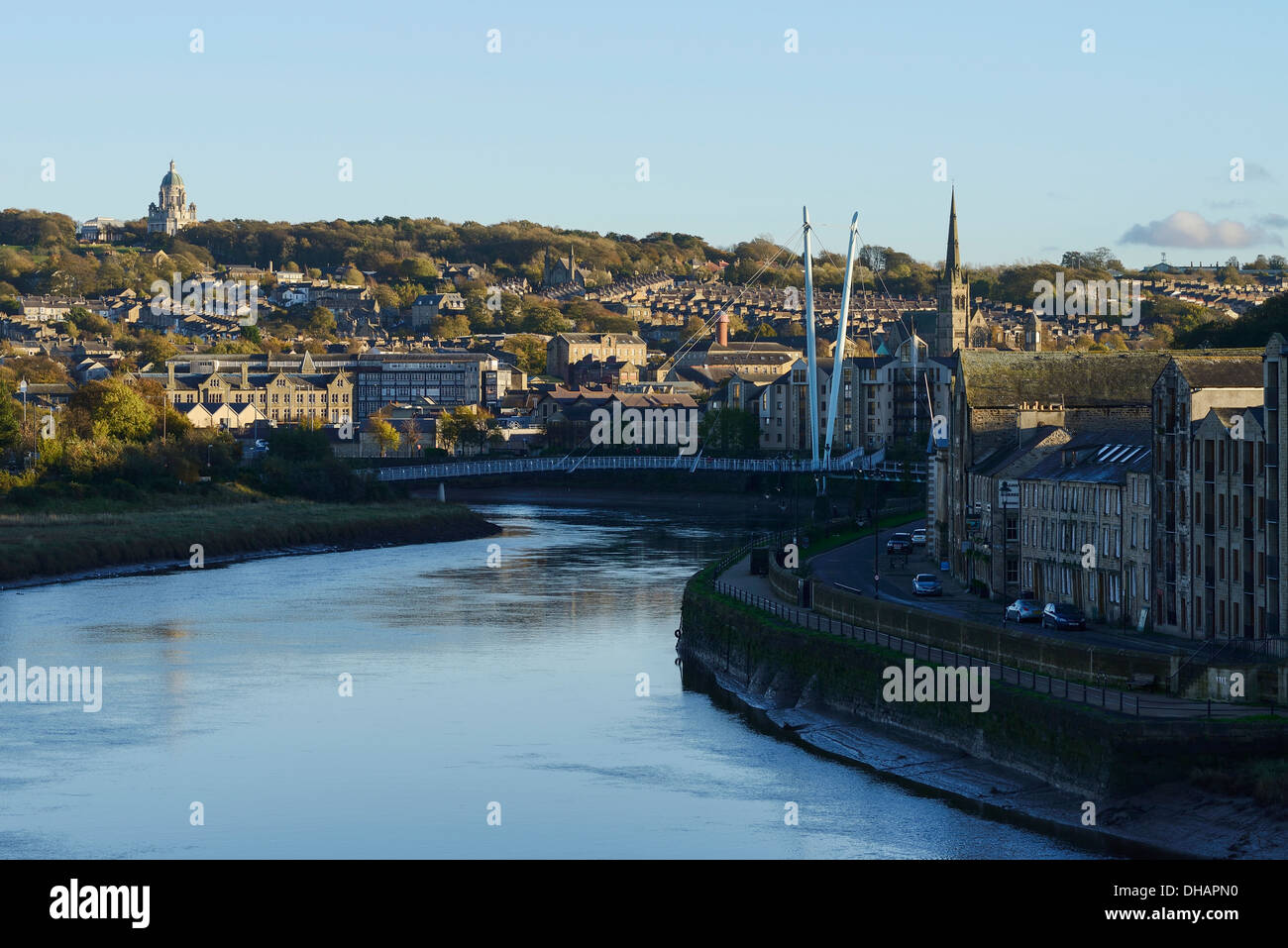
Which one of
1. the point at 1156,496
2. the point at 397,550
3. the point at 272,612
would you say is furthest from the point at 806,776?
the point at 397,550

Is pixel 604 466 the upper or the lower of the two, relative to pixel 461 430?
lower

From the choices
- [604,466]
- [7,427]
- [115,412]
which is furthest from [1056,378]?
[604,466]

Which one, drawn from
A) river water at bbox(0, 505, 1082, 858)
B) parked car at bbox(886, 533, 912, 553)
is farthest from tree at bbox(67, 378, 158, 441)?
parked car at bbox(886, 533, 912, 553)

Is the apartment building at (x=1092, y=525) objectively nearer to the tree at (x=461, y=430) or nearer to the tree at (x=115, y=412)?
the tree at (x=115, y=412)

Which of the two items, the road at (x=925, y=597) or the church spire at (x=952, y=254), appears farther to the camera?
the church spire at (x=952, y=254)

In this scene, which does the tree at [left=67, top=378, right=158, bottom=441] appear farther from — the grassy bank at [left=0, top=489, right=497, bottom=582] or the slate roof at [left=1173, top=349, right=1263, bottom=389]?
the slate roof at [left=1173, top=349, right=1263, bottom=389]

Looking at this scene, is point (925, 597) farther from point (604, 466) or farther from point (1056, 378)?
point (604, 466)

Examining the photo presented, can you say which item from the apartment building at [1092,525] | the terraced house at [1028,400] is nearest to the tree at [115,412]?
the terraced house at [1028,400]

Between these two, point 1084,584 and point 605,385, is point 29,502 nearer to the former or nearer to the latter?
point 1084,584
